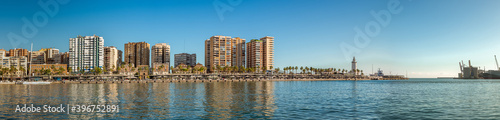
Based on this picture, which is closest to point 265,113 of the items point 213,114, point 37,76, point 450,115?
point 213,114

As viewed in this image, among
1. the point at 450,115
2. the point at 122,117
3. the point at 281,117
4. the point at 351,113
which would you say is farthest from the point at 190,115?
the point at 450,115

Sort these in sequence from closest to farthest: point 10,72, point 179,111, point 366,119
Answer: point 366,119 < point 179,111 < point 10,72

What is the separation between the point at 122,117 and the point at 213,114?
9.32m

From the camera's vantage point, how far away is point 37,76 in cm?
19988

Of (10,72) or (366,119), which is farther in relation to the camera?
(10,72)

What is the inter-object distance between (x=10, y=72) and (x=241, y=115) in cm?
21804

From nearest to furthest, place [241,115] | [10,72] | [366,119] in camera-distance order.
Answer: [366,119] → [241,115] → [10,72]

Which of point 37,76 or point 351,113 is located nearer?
point 351,113

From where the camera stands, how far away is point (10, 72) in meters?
192

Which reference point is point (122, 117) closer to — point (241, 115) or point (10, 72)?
point (241, 115)

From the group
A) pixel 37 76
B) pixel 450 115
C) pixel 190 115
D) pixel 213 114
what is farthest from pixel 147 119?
pixel 37 76

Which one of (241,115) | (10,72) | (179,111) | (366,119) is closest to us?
(366,119)

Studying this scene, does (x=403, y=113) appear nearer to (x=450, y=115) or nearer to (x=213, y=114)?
(x=450, y=115)

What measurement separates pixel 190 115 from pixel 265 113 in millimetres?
8202
